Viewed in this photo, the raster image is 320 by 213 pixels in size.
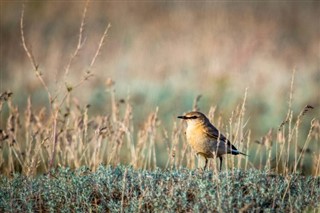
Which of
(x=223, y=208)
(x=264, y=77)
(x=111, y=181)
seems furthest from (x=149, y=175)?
(x=264, y=77)

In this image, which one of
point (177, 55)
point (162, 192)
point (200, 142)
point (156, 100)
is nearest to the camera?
point (162, 192)

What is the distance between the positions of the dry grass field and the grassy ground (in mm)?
17

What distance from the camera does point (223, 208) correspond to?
21.0 feet

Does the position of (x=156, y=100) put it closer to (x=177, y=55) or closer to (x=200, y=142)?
(x=177, y=55)

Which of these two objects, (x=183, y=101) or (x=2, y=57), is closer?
(x=183, y=101)

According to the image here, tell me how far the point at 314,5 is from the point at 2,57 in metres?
9.97

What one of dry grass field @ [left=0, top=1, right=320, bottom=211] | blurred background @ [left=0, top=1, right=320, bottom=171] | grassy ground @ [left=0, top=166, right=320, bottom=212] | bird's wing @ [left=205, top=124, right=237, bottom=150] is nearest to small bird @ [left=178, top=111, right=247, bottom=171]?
bird's wing @ [left=205, top=124, right=237, bottom=150]

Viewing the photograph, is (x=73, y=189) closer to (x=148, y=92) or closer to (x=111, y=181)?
(x=111, y=181)

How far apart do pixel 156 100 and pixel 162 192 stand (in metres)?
7.92

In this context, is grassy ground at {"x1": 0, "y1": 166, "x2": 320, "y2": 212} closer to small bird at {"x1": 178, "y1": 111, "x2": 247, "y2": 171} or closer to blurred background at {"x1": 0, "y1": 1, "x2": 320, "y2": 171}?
small bird at {"x1": 178, "y1": 111, "x2": 247, "y2": 171}

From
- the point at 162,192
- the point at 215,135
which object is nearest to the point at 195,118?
the point at 215,135

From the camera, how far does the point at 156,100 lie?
1456 centimetres

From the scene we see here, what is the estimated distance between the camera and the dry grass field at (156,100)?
693 centimetres

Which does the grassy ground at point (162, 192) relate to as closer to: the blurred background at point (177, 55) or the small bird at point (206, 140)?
the small bird at point (206, 140)
